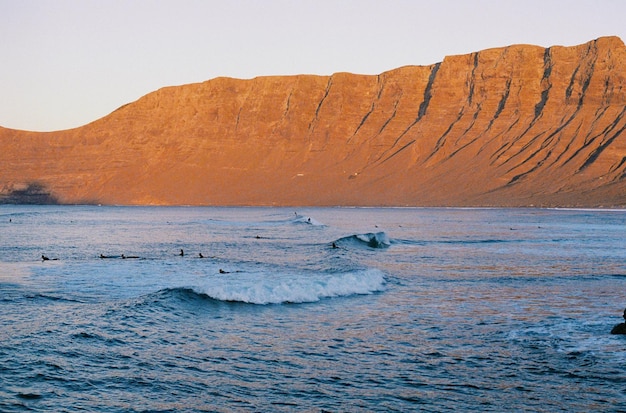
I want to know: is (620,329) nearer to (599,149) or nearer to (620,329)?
(620,329)

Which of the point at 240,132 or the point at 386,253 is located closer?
the point at 386,253

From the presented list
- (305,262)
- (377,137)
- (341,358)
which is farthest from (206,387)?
(377,137)

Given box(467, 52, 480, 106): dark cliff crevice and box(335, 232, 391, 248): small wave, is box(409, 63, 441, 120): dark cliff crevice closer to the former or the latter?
box(467, 52, 480, 106): dark cliff crevice

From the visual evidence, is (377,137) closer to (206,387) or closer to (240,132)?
(240,132)

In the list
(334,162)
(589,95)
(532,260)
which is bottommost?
(532,260)

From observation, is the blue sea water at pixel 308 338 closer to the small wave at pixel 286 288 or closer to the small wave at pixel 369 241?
the small wave at pixel 286 288

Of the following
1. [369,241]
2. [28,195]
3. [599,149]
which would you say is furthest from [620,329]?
[28,195]
